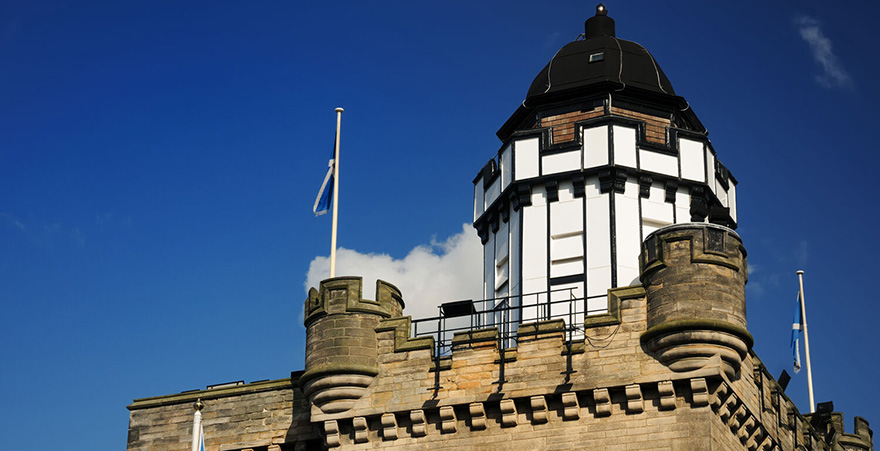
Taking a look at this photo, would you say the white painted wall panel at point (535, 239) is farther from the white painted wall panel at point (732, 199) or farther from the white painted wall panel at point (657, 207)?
the white painted wall panel at point (732, 199)

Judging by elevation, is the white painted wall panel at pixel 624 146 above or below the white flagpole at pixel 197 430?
above

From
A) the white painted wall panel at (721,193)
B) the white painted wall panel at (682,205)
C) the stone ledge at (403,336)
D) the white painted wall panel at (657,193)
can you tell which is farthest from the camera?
the white painted wall panel at (721,193)

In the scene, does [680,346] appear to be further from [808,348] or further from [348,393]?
[808,348]

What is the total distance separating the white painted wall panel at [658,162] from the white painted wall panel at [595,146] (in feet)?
3.20

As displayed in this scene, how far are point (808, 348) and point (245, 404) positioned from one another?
17.8 metres

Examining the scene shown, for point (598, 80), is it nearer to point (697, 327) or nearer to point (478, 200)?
point (478, 200)

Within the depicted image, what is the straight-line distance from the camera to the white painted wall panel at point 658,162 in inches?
1491

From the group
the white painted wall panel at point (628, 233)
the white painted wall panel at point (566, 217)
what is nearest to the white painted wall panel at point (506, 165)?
the white painted wall panel at point (566, 217)

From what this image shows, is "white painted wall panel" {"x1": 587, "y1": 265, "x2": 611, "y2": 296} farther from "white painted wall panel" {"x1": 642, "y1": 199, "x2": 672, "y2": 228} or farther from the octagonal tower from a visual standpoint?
"white painted wall panel" {"x1": 642, "y1": 199, "x2": 672, "y2": 228}

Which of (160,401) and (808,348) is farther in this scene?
(808,348)

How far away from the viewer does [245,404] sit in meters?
35.8

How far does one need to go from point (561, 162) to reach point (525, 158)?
1.02 m

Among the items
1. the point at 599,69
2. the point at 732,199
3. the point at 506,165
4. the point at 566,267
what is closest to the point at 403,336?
the point at 566,267

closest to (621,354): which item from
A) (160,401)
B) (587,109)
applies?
(587,109)
